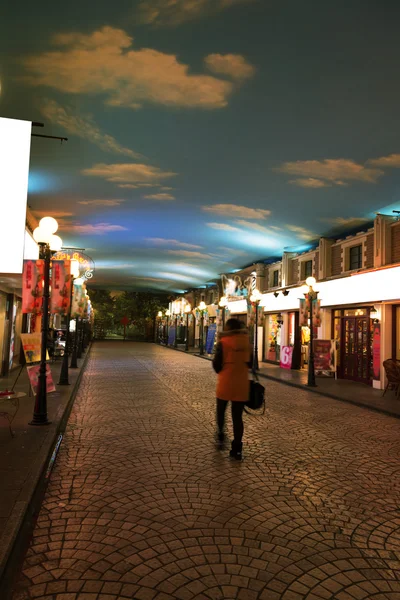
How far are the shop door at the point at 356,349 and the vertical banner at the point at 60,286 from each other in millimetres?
11092

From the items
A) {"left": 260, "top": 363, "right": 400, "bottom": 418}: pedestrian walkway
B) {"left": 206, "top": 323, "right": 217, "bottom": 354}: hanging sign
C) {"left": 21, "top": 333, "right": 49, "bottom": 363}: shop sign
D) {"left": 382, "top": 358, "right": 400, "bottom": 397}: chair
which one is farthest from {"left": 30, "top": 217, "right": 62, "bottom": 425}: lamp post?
{"left": 206, "top": 323, "right": 217, "bottom": 354}: hanging sign

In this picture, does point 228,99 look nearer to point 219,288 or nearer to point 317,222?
point 317,222

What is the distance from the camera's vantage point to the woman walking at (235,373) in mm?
5797

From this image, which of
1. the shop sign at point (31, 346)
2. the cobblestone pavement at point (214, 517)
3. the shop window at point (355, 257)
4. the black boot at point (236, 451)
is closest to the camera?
the cobblestone pavement at point (214, 517)

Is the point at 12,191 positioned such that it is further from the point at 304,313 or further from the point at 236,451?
the point at 304,313

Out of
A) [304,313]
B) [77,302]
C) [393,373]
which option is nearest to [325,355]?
[304,313]

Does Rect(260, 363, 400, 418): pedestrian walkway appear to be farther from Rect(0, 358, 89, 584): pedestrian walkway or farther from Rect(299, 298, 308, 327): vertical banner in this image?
Rect(0, 358, 89, 584): pedestrian walkway

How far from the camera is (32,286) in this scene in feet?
27.3

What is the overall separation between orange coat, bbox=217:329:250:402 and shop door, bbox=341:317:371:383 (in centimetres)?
1096

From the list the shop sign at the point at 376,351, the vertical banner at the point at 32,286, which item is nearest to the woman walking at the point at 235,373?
the vertical banner at the point at 32,286

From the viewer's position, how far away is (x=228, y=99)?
25.9ft

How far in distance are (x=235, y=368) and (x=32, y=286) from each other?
4761 mm

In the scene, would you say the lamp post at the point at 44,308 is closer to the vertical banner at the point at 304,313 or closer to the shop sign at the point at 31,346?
the shop sign at the point at 31,346

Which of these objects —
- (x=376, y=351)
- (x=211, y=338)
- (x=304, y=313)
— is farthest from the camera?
(x=211, y=338)
